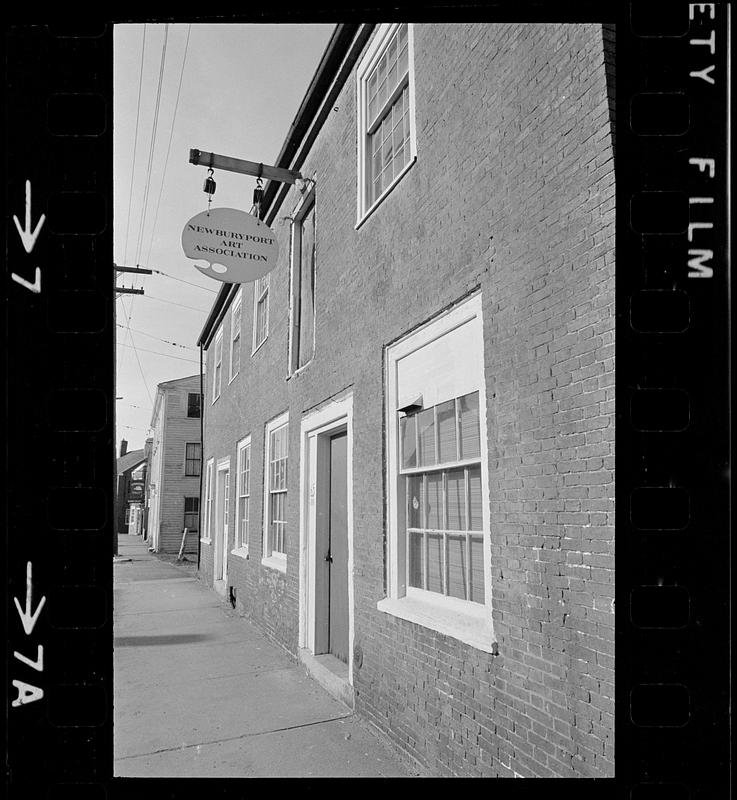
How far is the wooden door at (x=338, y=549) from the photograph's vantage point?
6.68 metres

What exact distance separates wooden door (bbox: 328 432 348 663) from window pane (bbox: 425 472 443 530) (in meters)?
2.04

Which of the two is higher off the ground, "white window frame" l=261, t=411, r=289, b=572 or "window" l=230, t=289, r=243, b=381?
"window" l=230, t=289, r=243, b=381

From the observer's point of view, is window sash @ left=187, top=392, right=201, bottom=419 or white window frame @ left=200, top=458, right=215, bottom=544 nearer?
white window frame @ left=200, top=458, right=215, bottom=544

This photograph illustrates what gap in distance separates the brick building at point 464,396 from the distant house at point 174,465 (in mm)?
9724

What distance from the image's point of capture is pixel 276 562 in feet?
28.8

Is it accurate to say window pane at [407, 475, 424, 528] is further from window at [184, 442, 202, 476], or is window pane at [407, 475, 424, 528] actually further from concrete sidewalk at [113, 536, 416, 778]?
window at [184, 442, 202, 476]

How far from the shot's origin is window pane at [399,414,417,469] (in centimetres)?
487

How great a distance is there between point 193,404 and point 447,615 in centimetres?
1549

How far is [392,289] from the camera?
518cm
